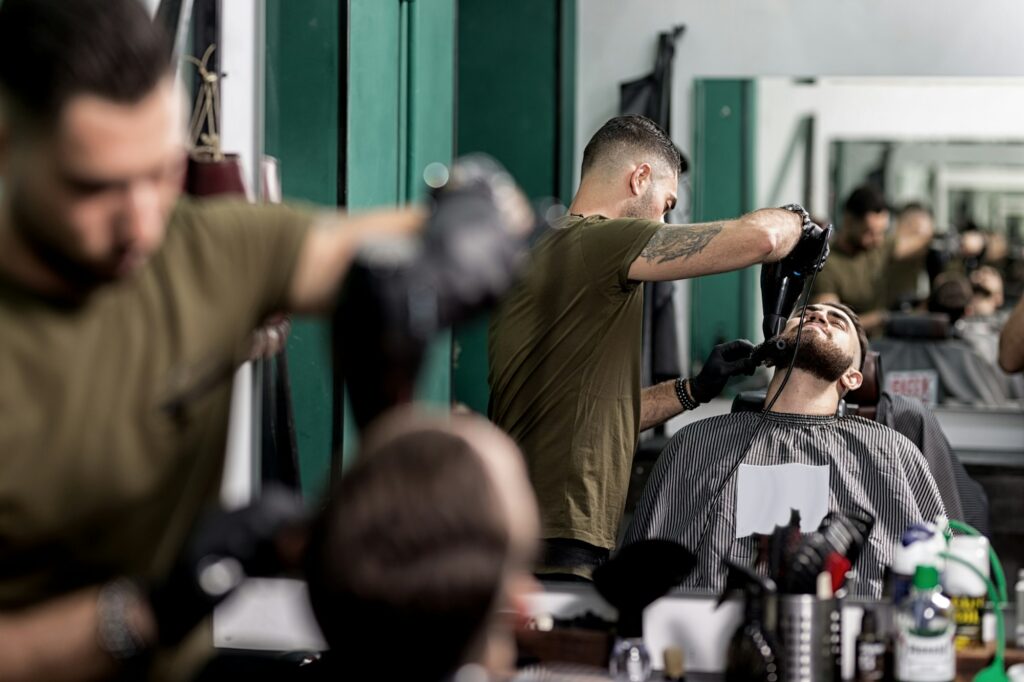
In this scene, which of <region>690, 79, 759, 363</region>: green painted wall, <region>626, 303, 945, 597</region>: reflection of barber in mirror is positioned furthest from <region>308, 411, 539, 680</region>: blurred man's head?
<region>690, 79, 759, 363</region>: green painted wall

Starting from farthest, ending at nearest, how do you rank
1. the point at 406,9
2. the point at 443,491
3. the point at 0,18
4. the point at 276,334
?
1. the point at 406,9
2. the point at 276,334
3. the point at 0,18
4. the point at 443,491

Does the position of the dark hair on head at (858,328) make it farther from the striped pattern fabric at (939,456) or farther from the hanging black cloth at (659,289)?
the hanging black cloth at (659,289)

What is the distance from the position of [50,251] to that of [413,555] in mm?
549

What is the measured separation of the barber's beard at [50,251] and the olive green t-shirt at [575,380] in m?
1.33

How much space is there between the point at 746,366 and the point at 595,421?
0.40m

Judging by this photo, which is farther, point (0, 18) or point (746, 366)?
point (746, 366)

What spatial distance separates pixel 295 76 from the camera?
8.60ft

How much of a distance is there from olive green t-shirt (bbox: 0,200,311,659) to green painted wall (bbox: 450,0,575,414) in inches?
55.8

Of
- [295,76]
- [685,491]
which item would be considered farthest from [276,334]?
[685,491]

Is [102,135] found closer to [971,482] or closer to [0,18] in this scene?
[0,18]

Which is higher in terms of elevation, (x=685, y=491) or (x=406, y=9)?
(x=406, y=9)

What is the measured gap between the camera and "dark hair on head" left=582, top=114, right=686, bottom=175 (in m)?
2.83

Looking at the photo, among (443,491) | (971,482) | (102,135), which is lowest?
(971,482)

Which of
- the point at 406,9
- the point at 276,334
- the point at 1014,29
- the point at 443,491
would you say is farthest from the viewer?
the point at 1014,29
